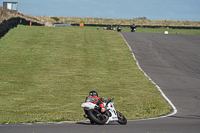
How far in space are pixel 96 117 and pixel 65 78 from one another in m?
14.2

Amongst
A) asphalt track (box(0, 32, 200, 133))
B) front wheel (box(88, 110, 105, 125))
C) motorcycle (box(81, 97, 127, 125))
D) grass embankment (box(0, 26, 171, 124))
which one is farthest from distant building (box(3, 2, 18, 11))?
front wheel (box(88, 110, 105, 125))

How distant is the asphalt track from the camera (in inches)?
A: 389

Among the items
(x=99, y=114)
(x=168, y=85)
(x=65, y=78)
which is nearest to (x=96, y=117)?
(x=99, y=114)

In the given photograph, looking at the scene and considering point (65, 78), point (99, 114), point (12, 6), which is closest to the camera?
point (99, 114)

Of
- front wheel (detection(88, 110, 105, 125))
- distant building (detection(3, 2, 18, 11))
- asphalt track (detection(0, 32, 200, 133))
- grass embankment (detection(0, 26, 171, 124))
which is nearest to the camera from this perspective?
asphalt track (detection(0, 32, 200, 133))

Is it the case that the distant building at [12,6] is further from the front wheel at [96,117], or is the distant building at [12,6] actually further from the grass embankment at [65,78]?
the front wheel at [96,117]

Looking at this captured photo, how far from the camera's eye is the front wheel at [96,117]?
401 inches

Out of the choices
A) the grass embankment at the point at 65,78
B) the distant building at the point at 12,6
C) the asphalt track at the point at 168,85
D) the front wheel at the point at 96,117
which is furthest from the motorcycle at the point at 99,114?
the distant building at the point at 12,6

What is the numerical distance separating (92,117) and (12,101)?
895 centimetres

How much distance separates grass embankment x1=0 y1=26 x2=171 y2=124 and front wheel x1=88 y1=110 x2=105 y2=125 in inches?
91.2

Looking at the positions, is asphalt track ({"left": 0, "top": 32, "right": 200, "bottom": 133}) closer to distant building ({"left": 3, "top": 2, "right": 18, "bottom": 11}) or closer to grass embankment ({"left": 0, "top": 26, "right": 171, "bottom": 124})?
grass embankment ({"left": 0, "top": 26, "right": 171, "bottom": 124})

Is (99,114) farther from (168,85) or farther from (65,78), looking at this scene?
(65,78)

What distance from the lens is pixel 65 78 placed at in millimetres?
24203

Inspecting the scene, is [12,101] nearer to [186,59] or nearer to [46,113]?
[46,113]
